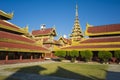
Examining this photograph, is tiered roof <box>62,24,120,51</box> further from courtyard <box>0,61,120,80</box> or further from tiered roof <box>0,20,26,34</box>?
courtyard <box>0,61,120,80</box>

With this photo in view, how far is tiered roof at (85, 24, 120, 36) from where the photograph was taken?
102ft

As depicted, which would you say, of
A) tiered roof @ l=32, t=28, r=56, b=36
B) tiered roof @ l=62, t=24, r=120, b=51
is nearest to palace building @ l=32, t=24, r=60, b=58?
tiered roof @ l=32, t=28, r=56, b=36

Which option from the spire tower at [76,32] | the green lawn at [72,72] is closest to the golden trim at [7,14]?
the green lawn at [72,72]

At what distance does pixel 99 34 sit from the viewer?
32188 mm

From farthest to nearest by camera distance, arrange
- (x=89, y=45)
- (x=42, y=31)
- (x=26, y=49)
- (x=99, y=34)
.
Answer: (x=42, y=31)
(x=99, y=34)
(x=89, y=45)
(x=26, y=49)

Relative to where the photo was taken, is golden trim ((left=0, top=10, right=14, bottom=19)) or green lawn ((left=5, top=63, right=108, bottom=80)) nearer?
green lawn ((left=5, top=63, right=108, bottom=80))

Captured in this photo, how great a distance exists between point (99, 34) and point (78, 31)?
24861mm

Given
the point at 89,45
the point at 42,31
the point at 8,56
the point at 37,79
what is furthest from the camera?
the point at 42,31

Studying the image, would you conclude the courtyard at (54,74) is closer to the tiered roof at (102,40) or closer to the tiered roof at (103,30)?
the tiered roof at (102,40)

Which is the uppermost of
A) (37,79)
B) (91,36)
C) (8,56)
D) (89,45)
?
(91,36)

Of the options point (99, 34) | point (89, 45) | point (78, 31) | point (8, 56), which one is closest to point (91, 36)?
point (99, 34)

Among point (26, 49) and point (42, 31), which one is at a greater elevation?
point (42, 31)

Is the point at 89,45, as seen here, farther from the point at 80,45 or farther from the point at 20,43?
the point at 20,43

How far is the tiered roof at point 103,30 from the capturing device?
31.0m
